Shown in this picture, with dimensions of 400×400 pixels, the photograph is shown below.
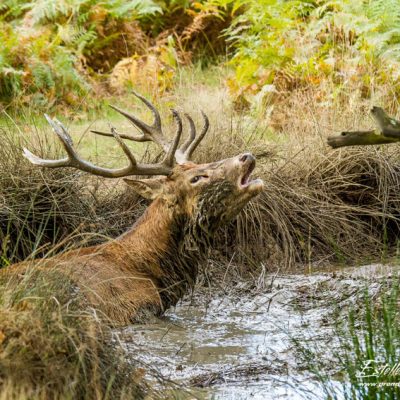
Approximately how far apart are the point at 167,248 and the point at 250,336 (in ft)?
3.35

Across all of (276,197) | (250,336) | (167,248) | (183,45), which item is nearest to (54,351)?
(250,336)

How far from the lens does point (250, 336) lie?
6.59 metres

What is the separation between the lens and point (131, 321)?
6.66 meters

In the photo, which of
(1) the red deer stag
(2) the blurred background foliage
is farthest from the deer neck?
(2) the blurred background foliage

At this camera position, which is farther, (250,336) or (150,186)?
(150,186)

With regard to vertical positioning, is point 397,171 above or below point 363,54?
below

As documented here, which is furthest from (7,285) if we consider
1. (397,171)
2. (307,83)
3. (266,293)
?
(307,83)

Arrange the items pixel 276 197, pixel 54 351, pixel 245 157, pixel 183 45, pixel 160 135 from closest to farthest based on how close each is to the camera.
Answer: pixel 54 351 → pixel 245 157 → pixel 160 135 → pixel 276 197 → pixel 183 45

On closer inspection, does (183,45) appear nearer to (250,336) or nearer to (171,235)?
(171,235)

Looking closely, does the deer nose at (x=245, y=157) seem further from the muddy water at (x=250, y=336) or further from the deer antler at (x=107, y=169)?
the muddy water at (x=250, y=336)

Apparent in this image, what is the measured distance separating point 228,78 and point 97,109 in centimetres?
192

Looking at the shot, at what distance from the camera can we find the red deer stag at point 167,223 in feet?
22.5

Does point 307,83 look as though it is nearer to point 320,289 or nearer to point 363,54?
point 363,54

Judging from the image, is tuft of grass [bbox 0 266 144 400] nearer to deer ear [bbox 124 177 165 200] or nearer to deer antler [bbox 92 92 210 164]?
deer ear [bbox 124 177 165 200]
